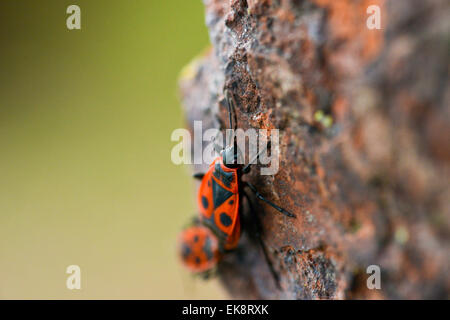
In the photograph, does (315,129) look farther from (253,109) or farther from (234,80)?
(234,80)

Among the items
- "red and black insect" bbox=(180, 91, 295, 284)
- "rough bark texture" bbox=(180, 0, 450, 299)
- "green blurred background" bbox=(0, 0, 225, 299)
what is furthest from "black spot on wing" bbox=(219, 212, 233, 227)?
"green blurred background" bbox=(0, 0, 225, 299)

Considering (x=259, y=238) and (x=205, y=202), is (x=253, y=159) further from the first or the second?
(x=205, y=202)

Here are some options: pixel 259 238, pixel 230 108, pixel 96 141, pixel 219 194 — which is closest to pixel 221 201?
pixel 219 194

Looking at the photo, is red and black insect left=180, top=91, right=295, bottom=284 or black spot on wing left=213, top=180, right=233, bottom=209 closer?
red and black insect left=180, top=91, right=295, bottom=284

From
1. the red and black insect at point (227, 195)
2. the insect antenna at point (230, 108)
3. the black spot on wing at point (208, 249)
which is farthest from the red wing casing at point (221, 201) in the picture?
A: the black spot on wing at point (208, 249)

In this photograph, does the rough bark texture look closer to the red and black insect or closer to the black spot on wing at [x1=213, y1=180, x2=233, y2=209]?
the red and black insect

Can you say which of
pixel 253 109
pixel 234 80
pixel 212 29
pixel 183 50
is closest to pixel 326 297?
pixel 253 109
